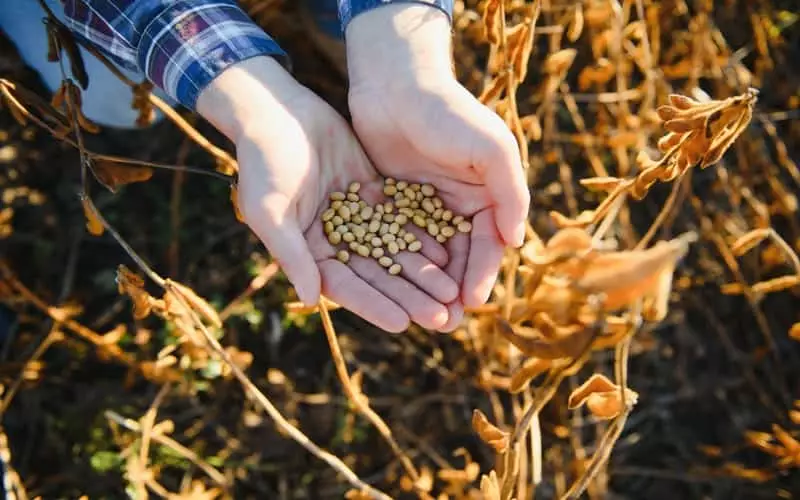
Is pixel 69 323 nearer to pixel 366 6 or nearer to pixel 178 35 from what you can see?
pixel 178 35

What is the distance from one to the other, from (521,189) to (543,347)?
1.42ft

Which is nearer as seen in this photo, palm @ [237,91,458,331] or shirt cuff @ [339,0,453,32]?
palm @ [237,91,458,331]

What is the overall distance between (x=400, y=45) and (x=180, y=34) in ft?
1.04

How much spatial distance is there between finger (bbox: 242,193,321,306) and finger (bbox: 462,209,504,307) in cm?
21

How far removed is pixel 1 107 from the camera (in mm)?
1697

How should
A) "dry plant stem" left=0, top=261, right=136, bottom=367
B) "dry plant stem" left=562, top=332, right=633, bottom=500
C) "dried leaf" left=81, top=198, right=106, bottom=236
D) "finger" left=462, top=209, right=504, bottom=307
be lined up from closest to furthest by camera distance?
"dry plant stem" left=562, top=332, right=633, bottom=500 → "dried leaf" left=81, top=198, right=106, bottom=236 → "finger" left=462, top=209, right=504, bottom=307 → "dry plant stem" left=0, top=261, right=136, bottom=367

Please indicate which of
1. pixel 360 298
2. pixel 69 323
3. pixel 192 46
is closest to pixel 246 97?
pixel 192 46

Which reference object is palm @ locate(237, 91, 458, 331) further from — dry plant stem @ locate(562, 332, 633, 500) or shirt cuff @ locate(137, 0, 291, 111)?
dry plant stem @ locate(562, 332, 633, 500)

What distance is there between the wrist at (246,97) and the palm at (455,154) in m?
0.12

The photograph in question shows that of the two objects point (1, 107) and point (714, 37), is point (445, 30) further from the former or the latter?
point (1, 107)

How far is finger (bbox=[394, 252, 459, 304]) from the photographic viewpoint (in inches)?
41.2

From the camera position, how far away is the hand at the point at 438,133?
3.34 ft

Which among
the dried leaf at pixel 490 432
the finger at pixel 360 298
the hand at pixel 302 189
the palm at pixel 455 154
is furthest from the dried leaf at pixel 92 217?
the dried leaf at pixel 490 432

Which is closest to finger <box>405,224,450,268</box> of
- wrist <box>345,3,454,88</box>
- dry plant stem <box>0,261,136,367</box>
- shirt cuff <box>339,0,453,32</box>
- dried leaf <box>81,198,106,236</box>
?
wrist <box>345,3,454,88</box>
